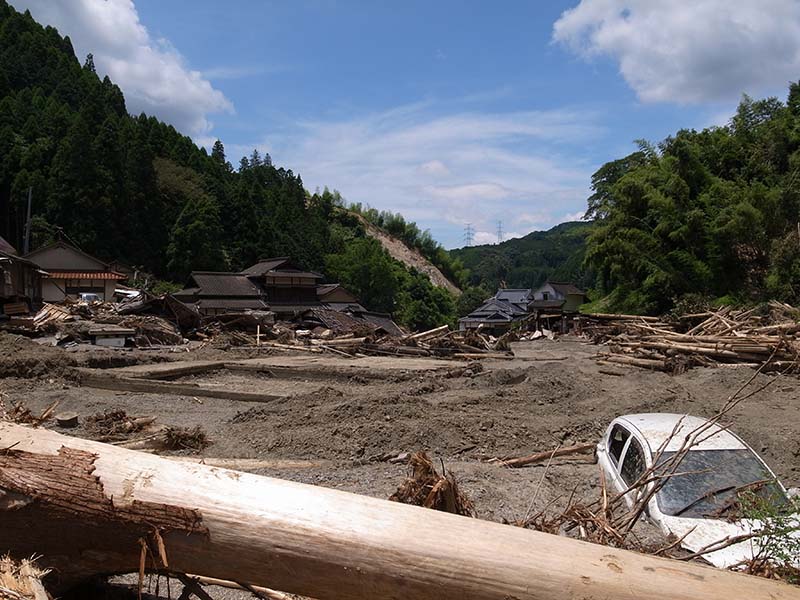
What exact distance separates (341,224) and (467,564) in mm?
104455

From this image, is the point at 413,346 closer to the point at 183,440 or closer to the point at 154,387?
the point at 154,387

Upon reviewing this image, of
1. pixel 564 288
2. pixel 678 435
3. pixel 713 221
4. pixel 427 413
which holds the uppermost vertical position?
pixel 713 221

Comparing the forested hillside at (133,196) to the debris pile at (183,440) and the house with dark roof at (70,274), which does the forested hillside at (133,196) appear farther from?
the debris pile at (183,440)

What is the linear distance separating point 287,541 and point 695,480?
159 inches

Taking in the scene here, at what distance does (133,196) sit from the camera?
194 feet

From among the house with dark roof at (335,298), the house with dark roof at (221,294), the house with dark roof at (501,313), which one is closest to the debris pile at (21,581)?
the house with dark roof at (221,294)

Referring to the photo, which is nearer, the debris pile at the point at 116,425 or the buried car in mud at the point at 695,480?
the buried car in mud at the point at 695,480

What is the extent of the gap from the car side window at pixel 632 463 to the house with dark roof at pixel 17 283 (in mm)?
29113

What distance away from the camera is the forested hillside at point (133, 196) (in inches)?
2130

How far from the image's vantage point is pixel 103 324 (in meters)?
24.7

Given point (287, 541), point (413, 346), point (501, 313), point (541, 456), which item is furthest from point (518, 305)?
point (287, 541)

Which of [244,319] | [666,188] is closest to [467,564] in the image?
[244,319]

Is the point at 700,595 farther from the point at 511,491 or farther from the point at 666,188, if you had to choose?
the point at 666,188

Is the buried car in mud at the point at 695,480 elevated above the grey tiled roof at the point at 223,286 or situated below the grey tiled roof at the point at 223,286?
below
